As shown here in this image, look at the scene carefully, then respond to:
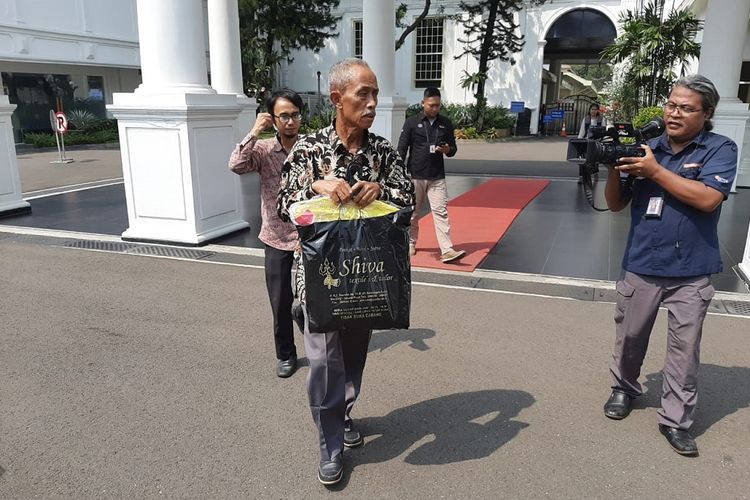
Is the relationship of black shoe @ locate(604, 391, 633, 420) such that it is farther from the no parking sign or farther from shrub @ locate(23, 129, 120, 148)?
shrub @ locate(23, 129, 120, 148)

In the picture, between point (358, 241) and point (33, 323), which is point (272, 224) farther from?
point (33, 323)

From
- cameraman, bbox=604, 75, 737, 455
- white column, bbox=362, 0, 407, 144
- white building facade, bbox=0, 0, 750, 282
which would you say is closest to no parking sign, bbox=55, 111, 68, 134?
white building facade, bbox=0, 0, 750, 282

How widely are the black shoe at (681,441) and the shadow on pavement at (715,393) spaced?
0.64ft

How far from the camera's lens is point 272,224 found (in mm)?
3715

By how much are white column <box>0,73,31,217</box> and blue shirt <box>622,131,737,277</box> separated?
30.5 feet

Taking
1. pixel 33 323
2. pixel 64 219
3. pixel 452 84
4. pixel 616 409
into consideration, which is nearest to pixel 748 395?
pixel 616 409

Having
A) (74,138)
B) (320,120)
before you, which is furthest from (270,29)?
(74,138)

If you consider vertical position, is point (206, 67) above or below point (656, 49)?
below

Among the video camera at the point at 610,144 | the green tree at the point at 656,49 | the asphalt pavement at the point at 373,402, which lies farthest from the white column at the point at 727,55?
the video camera at the point at 610,144

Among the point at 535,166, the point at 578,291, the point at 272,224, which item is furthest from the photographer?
the point at 535,166

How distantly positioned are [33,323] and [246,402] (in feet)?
7.77

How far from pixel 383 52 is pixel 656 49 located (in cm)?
1050

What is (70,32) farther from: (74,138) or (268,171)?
(268,171)

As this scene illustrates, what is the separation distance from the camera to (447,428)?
125 inches
